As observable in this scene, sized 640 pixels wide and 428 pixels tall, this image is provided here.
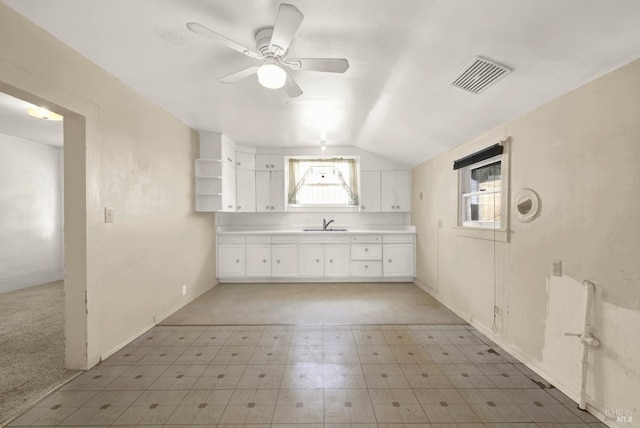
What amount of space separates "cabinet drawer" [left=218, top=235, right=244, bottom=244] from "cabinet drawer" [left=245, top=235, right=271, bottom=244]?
10 cm

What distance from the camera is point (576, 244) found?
1777 millimetres

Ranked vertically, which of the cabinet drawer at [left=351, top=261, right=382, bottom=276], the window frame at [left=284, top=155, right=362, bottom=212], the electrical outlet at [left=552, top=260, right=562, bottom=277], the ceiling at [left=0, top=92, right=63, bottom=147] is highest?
the ceiling at [left=0, top=92, right=63, bottom=147]

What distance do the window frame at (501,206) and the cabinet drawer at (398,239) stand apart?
4.61 feet

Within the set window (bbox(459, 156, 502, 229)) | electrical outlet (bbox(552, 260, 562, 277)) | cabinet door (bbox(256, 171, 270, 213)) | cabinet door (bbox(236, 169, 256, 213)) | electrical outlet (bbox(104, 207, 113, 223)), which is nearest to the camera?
electrical outlet (bbox(552, 260, 562, 277))

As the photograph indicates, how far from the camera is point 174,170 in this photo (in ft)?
11.0

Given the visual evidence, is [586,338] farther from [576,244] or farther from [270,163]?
[270,163]

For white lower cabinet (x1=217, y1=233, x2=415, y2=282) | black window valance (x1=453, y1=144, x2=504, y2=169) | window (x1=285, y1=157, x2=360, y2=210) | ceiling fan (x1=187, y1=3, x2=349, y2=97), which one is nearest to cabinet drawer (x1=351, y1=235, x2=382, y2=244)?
white lower cabinet (x1=217, y1=233, x2=415, y2=282)

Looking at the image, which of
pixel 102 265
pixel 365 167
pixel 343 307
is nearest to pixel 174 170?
pixel 102 265

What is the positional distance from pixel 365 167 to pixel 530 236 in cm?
309

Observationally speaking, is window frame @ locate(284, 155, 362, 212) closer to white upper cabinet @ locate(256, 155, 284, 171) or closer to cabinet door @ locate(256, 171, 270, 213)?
white upper cabinet @ locate(256, 155, 284, 171)

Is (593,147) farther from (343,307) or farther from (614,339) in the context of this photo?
(343,307)

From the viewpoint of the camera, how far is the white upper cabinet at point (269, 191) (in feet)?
16.1

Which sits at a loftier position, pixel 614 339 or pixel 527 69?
pixel 527 69

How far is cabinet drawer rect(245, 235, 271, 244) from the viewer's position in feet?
15.3
